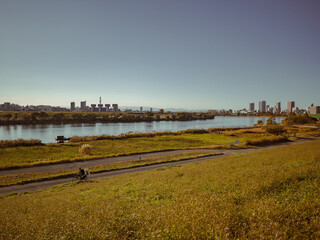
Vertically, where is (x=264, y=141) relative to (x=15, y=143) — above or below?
below

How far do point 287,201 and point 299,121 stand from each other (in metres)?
140

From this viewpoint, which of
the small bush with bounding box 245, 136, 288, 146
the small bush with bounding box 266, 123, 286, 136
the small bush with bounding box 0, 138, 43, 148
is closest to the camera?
the small bush with bounding box 0, 138, 43, 148

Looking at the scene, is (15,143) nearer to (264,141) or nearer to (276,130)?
(264,141)

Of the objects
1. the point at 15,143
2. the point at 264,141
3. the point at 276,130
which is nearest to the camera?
the point at 15,143

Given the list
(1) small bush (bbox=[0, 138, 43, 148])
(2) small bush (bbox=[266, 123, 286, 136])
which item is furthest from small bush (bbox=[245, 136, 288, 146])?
(1) small bush (bbox=[0, 138, 43, 148])

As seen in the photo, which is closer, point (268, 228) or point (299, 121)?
point (268, 228)

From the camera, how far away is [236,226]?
516 centimetres

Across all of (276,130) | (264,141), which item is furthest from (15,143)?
Result: (276,130)

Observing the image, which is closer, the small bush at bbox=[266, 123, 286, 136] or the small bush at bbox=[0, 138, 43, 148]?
the small bush at bbox=[0, 138, 43, 148]

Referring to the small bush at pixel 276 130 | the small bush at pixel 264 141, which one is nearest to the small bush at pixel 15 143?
the small bush at pixel 264 141

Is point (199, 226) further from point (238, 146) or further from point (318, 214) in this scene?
point (238, 146)

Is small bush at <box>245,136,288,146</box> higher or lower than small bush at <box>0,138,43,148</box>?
lower

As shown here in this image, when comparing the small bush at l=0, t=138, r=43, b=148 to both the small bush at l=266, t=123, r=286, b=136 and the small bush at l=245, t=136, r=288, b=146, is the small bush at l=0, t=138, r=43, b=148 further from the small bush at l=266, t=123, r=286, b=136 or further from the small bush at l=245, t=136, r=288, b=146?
the small bush at l=266, t=123, r=286, b=136

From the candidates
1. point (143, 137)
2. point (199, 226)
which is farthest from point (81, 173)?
point (143, 137)
